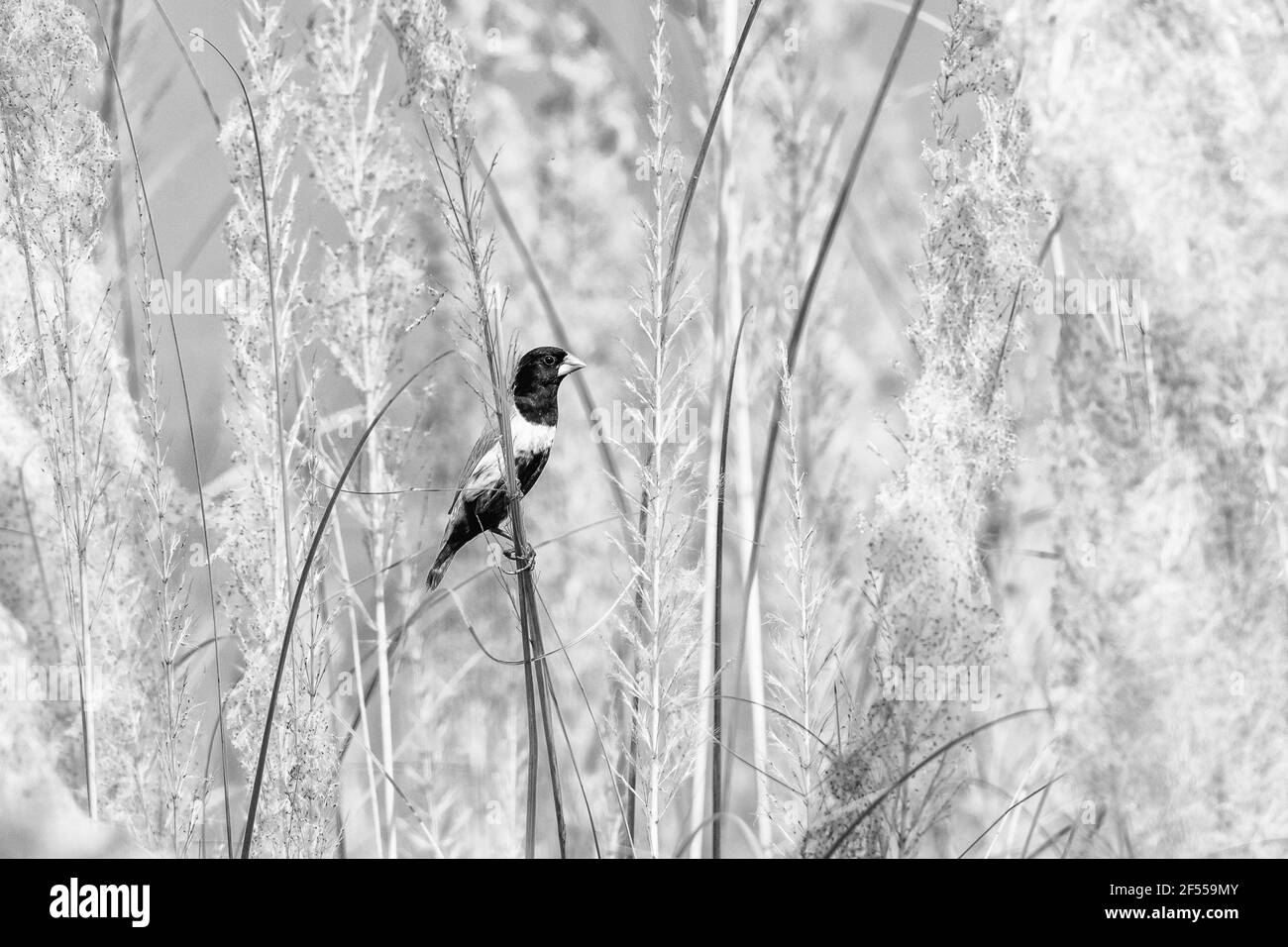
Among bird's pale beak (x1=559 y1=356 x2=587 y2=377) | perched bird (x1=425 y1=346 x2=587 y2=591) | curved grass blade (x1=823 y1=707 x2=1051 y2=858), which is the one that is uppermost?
bird's pale beak (x1=559 y1=356 x2=587 y2=377)

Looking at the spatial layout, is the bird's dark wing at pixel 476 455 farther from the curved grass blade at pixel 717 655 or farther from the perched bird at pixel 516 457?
the curved grass blade at pixel 717 655

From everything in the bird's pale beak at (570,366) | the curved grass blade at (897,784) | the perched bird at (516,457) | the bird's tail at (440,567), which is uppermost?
the bird's pale beak at (570,366)

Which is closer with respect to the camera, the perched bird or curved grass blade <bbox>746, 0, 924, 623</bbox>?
curved grass blade <bbox>746, 0, 924, 623</bbox>

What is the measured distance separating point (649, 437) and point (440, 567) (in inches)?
25.2

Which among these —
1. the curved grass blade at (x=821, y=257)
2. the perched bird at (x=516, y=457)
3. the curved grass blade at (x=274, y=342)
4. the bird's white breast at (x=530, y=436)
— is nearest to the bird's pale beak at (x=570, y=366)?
the perched bird at (x=516, y=457)

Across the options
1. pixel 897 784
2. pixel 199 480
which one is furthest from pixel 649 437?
pixel 199 480

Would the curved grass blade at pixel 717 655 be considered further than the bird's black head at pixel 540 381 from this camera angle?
No

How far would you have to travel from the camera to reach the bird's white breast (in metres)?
1.73

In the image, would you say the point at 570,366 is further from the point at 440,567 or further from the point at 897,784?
the point at 897,784

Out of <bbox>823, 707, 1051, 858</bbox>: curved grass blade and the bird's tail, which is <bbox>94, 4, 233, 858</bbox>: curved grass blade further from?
<bbox>823, 707, 1051, 858</bbox>: curved grass blade

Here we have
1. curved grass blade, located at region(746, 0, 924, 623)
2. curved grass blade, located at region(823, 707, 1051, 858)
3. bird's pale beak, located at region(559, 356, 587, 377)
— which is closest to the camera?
curved grass blade, located at region(823, 707, 1051, 858)

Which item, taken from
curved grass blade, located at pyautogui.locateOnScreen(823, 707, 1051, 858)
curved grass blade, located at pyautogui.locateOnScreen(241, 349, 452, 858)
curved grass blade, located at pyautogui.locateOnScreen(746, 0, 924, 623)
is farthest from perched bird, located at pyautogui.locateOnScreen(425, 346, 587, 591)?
curved grass blade, located at pyautogui.locateOnScreen(823, 707, 1051, 858)

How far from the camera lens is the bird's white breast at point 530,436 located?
173cm
